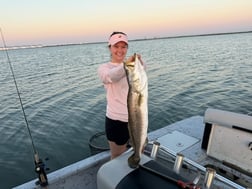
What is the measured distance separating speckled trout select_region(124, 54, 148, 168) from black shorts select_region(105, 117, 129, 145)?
23.1 inches

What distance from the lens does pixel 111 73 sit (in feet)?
8.38

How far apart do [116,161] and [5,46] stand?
3.20 metres

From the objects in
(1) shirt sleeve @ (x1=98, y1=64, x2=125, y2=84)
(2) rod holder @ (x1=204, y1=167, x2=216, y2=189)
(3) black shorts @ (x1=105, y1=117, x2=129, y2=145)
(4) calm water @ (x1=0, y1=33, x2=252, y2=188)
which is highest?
(1) shirt sleeve @ (x1=98, y1=64, x2=125, y2=84)

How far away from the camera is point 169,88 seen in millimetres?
13742

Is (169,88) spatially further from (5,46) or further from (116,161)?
(116,161)

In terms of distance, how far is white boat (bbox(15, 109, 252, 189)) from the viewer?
2490 mm

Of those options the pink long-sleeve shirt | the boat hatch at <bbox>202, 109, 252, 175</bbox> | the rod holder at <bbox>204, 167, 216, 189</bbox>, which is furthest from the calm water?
the rod holder at <bbox>204, 167, 216, 189</bbox>

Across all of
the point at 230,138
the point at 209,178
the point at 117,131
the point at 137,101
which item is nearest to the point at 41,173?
the point at 117,131

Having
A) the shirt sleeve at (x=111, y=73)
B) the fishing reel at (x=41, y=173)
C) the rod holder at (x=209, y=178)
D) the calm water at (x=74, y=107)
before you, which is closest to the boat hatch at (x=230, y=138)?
the rod holder at (x=209, y=178)

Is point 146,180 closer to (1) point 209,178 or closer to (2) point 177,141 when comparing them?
(1) point 209,178

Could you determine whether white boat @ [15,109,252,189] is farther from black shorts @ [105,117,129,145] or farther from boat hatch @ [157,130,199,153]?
black shorts @ [105,117,129,145]

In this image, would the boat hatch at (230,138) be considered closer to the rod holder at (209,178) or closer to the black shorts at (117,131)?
the rod holder at (209,178)

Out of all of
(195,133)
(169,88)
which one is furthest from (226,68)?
(195,133)

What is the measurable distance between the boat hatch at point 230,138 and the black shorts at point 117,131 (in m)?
1.32
